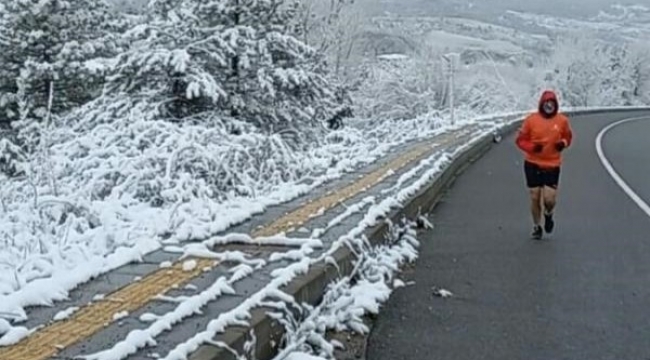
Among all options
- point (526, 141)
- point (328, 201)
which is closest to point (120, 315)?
point (328, 201)

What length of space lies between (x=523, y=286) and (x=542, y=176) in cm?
308

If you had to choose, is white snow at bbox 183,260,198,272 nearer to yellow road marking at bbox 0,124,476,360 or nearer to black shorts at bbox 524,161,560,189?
yellow road marking at bbox 0,124,476,360

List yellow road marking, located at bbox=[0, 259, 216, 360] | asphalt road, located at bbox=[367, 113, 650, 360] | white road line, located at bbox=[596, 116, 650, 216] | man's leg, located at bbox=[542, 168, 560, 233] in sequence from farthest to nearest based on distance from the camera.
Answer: white road line, located at bbox=[596, 116, 650, 216], man's leg, located at bbox=[542, 168, 560, 233], asphalt road, located at bbox=[367, 113, 650, 360], yellow road marking, located at bbox=[0, 259, 216, 360]

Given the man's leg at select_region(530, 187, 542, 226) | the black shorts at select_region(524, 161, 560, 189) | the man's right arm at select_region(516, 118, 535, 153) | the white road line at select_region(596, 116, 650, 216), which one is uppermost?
the man's right arm at select_region(516, 118, 535, 153)

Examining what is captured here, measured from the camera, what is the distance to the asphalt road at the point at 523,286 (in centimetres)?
594

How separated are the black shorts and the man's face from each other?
59 cm

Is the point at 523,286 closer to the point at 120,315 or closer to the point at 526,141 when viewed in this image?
the point at 526,141

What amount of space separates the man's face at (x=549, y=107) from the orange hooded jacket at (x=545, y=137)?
1.3 inches

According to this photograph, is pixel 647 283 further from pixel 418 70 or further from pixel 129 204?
pixel 418 70

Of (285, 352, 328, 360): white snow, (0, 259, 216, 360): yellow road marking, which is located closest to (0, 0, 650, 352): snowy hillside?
(0, 259, 216, 360): yellow road marking

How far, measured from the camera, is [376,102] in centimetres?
5019

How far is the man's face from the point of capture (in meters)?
10.4

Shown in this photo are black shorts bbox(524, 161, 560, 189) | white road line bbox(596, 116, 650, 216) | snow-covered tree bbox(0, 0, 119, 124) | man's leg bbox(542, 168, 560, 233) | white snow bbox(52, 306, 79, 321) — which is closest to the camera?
white snow bbox(52, 306, 79, 321)

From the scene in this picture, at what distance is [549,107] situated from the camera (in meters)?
10.5
